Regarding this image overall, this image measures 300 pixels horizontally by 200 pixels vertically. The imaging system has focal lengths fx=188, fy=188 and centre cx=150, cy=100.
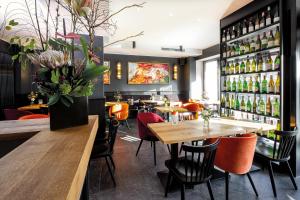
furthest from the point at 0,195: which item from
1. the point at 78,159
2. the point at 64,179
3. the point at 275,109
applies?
the point at 275,109

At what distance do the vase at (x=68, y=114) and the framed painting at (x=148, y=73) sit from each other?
7.31 m

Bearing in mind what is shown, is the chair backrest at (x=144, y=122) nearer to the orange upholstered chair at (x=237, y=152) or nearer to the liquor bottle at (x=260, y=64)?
the orange upholstered chair at (x=237, y=152)

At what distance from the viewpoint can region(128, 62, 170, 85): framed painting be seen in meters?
8.65

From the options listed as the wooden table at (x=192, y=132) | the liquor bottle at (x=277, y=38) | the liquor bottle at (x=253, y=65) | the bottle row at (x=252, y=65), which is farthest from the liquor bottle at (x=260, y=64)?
the wooden table at (x=192, y=132)

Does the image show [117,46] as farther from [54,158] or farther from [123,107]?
[54,158]

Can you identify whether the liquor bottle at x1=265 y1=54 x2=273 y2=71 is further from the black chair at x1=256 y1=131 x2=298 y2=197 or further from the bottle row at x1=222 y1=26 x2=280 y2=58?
the black chair at x1=256 y1=131 x2=298 y2=197

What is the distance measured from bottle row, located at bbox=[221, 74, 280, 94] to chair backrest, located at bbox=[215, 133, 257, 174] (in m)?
1.39

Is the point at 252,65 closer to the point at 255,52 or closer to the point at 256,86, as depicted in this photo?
the point at 255,52

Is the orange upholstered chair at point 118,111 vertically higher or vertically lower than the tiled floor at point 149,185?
higher

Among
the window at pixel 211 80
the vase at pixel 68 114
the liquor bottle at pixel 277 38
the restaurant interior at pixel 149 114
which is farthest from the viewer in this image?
the window at pixel 211 80

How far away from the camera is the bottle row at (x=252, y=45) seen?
298 centimetres

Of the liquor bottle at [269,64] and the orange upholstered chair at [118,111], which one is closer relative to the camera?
the liquor bottle at [269,64]

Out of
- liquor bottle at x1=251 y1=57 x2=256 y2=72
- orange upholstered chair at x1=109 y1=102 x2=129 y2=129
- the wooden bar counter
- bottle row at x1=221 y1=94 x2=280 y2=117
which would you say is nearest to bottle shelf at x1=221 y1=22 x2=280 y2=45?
liquor bottle at x1=251 y1=57 x2=256 y2=72

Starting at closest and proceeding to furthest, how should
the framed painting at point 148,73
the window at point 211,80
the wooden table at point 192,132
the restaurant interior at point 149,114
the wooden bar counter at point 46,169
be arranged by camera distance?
the wooden bar counter at point 46,169, the restaurant interior at point 149,114, the wooden table at point 192,132, the window at point 211,80, the framed painting at point 148,73
